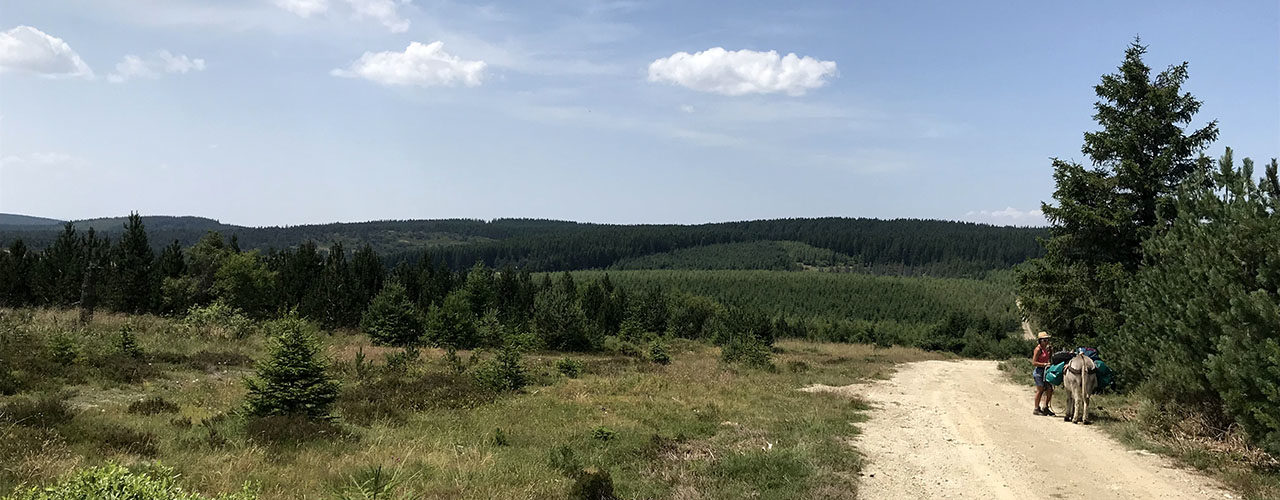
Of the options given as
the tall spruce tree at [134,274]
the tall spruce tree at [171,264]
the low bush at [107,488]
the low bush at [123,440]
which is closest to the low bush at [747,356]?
the low bush at [123,440]

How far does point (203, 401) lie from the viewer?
14.5 metres

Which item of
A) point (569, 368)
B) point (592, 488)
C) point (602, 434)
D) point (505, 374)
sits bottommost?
point (569, 368)

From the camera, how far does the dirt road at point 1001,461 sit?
8930 mm

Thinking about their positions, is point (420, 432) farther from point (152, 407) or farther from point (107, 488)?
point (107, 488)

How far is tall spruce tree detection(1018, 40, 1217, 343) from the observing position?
19.4 metres

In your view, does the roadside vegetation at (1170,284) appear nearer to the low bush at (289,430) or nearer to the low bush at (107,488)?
the low bush at (107,488)

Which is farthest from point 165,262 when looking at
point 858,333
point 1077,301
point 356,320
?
point 858,333

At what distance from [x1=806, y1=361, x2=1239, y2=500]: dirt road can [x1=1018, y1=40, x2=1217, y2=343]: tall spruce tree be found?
560 cm

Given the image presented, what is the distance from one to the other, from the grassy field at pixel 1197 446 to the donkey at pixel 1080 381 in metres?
0.40

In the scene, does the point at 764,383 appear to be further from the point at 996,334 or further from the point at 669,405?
the point at 996,334

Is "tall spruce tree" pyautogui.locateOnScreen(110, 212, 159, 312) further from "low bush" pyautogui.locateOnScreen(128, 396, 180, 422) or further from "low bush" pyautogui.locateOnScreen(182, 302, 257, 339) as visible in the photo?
"low bush" pyautogui.locateOnScreen(128, 396, 180, 422)

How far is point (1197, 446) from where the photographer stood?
434 inches

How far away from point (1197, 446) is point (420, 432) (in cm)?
1369

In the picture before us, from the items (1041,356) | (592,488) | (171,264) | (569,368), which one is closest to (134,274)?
(171,264)
